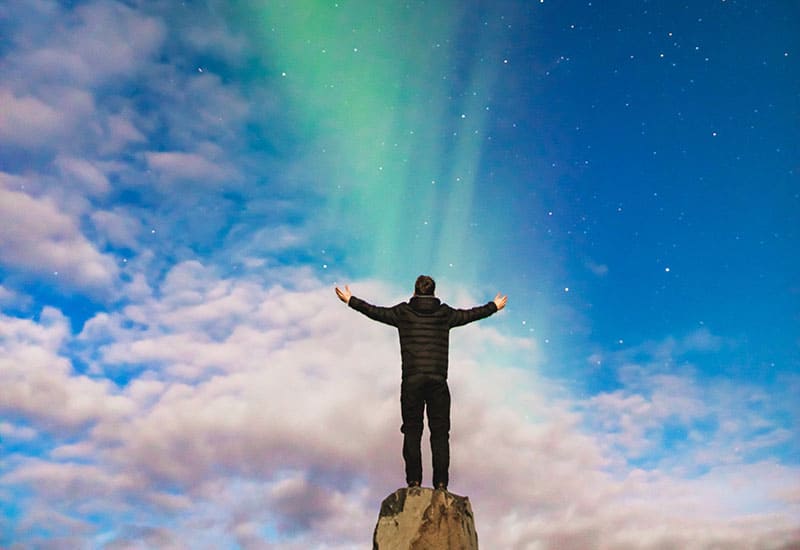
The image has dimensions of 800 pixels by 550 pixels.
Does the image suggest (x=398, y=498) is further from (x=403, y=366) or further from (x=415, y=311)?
(x=415, y=311)

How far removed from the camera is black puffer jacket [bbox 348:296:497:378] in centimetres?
1281

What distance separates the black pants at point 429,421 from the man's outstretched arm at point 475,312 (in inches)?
39.6

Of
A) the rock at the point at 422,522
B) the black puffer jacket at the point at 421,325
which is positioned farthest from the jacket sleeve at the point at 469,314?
the rock at the point at 422,522

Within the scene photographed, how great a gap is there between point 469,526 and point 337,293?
432 centimetres

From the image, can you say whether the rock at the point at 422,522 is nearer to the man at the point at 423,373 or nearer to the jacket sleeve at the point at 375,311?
the man at the point at 423,373

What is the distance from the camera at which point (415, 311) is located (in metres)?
13.0

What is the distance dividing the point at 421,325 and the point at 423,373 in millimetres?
772

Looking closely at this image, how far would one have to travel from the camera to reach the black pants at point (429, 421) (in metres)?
12.8

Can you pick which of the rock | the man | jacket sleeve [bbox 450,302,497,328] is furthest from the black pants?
jacket sleeve [bbox 450,302,497,328]

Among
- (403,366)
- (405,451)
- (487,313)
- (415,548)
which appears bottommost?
(415,548)

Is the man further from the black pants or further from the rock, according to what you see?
the rock

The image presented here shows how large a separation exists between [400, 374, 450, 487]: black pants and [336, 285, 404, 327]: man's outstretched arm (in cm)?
102

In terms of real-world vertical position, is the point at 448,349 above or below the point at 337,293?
below

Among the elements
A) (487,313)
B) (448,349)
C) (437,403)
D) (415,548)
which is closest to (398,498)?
(415,548)
